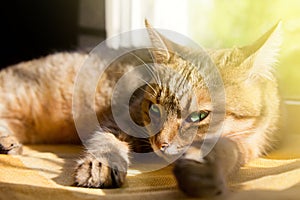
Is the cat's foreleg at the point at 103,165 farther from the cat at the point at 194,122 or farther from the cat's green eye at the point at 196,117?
the cat's green eye at the point at 196,117

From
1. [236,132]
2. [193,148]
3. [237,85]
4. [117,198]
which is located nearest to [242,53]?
[237,85]

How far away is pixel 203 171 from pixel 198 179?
3cm

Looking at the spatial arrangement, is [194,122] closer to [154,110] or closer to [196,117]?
[196,117]

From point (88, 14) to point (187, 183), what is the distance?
1780mm

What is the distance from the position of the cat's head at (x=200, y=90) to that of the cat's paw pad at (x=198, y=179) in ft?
0.61

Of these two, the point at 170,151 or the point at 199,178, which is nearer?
the point at 199,178

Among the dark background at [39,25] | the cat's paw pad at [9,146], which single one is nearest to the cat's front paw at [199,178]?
the cat's paw pad at [9,146]

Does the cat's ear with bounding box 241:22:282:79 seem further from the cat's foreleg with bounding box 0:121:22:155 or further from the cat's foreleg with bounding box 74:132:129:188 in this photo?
the cat's foreleg with bounding box 0:121:22:155

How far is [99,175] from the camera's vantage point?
130 cm

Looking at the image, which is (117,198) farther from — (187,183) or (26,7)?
(26,7)

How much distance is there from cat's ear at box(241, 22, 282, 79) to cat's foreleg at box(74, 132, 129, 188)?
0.52m

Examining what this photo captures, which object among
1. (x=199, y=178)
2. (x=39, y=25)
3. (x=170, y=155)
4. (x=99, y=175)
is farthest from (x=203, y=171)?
(x=39, y=25)

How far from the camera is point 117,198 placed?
1.20 meters

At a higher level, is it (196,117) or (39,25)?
(39,25)
